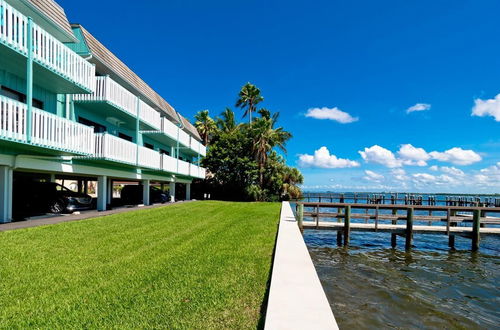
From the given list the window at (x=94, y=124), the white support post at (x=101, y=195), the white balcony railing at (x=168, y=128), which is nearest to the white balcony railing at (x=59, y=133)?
the window at (x=94, y=124)

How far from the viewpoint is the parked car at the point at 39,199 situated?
39.0 ft

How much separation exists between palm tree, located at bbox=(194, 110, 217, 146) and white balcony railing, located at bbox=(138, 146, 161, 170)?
24.6 meters

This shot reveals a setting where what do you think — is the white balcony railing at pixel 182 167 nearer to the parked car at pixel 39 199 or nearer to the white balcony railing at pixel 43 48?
the parked car at pixel 39 199

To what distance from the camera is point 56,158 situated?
1113 cm

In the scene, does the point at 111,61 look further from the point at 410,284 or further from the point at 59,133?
the point at 410,284

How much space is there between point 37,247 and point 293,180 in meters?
42.2

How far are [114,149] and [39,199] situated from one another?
372 centimetres

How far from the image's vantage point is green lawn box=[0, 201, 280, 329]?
3.44 meters

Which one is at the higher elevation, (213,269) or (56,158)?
(56,158)

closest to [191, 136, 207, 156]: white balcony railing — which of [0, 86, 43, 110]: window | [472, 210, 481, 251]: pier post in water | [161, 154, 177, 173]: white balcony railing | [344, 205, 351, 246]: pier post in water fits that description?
[161, 154, 177, 173]: white balcony railing

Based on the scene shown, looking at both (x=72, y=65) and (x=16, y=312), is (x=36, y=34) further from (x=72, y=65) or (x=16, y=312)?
(x=16, y=312)

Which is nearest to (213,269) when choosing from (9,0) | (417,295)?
(417,295)

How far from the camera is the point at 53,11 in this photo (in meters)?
11.0

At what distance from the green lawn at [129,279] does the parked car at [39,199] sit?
4375 millimetres
